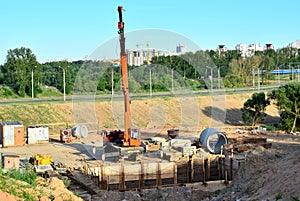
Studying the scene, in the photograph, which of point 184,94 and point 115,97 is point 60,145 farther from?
point 184,94

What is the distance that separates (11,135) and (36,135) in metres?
1.61

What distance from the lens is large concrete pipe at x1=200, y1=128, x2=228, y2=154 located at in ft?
72.7

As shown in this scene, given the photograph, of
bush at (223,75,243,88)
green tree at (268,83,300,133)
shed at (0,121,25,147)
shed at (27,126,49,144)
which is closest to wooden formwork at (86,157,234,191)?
shed at (0,121,25,147)

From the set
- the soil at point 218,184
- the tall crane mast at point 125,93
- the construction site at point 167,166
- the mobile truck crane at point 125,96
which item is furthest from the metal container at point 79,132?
the tall crane mast at point 125,93

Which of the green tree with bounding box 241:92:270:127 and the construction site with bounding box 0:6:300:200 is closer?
the construction site with bounding box 0:6:300:200

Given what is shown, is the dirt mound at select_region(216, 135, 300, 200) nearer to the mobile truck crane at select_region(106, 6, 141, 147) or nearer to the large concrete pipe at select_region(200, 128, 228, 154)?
the large concrete pipe at select_region(200, 128, 228, 154)

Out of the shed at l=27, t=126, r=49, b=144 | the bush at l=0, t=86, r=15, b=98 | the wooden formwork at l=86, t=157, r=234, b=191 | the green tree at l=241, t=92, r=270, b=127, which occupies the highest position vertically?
the bush at l=0, t=86, r=15, b=98

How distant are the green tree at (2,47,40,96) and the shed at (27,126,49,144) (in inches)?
807

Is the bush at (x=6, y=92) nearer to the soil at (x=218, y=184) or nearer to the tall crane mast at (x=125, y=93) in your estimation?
the soil at (x=218, y=184)

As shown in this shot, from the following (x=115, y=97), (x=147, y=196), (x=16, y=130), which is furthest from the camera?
(x=115, y=97)

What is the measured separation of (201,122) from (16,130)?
59.4ft

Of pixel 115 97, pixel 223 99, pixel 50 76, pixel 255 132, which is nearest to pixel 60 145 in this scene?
pixel 115 97

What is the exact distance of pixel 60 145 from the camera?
26.2m

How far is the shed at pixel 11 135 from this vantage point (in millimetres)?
25953
